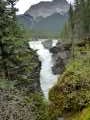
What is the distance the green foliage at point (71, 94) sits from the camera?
461 inches

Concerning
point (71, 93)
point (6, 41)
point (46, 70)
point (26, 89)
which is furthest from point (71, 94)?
point (46, 70)

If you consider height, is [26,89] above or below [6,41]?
below

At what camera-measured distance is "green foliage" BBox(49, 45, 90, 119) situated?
11.7m

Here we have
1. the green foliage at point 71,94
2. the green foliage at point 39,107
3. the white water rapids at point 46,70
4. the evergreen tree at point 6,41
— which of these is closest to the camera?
the green foliage at point 71,94

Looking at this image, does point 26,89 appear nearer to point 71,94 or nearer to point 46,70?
point 71,94

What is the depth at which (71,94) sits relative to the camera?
11.9 m

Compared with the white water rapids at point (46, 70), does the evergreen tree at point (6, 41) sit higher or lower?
higher

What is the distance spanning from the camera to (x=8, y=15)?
16.5 metres

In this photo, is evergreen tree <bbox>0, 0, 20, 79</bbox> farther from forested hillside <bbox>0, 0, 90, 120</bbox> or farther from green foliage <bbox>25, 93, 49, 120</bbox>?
green foliage <bbox>25, 93, 49, 120</bbox>

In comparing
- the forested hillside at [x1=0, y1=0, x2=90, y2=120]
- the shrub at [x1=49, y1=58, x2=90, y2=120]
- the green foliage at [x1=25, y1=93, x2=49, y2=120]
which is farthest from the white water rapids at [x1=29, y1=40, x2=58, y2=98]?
the shrub at [x1=49, y1=58, x2=90, y2=120]

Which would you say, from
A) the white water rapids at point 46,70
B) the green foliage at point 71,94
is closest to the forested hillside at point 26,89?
the green foliage at point 71,94

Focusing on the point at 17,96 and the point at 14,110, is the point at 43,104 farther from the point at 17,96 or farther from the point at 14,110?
the point at 14,110

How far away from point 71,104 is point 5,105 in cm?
236

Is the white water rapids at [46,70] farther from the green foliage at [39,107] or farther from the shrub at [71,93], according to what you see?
the shrub at [71,93]
